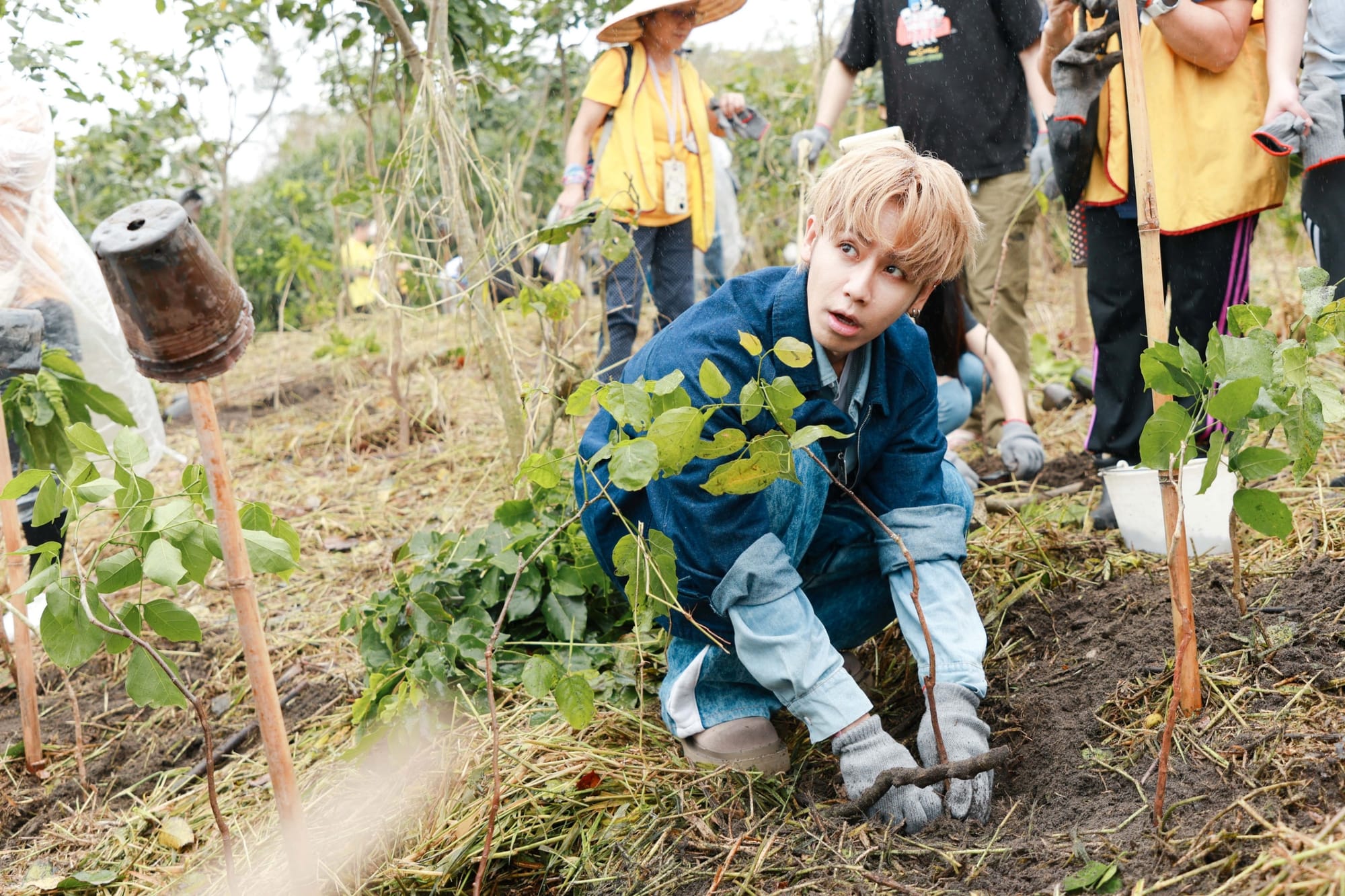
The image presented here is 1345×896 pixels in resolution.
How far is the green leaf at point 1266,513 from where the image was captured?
1.31m

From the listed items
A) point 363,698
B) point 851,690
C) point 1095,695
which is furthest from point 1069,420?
point 363,698

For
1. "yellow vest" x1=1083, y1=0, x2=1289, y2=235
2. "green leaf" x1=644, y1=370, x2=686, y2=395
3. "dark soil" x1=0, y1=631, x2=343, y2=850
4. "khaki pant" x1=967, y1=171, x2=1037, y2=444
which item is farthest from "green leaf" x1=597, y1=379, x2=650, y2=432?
"khaki pant" x1=967, y1=171, x2=1037, y2=444

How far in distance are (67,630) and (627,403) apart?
79 centimetres

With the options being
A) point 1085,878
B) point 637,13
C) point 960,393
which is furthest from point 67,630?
point 637,13

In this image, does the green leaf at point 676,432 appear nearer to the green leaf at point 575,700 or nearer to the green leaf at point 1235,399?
the green leaf at point 575,700

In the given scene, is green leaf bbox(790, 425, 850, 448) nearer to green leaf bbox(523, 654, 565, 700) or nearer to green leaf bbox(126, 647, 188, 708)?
green leaf bbox(523, 654, 565, 700)

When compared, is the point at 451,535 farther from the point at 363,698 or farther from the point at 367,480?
the point at 367,480

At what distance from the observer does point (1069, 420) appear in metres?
3.66

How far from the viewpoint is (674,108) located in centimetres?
364

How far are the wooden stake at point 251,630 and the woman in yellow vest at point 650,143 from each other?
2.33 metres

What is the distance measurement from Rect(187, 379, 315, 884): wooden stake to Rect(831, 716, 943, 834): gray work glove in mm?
767

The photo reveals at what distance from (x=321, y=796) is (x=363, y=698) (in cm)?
20

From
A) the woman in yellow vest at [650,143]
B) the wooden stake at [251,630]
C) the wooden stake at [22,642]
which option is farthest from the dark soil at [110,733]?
the woman in yellow vest at [650,143]

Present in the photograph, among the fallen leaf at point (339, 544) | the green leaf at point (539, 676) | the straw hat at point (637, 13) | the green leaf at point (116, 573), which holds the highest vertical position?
the straw hat at point (637, 13)
